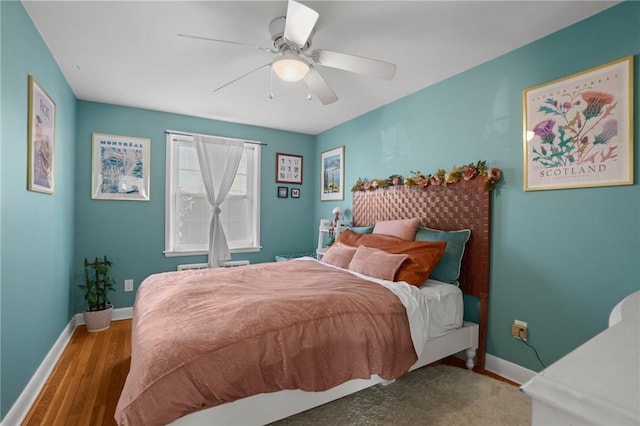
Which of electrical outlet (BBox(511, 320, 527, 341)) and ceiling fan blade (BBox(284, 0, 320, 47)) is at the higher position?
ceiling fan blade (BBox(284, 0, 320, 47))

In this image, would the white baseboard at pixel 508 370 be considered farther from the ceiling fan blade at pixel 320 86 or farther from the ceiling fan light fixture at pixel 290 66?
the ceiling fan light fixture at pixel 290 66

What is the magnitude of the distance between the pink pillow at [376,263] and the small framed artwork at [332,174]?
1.60 meters

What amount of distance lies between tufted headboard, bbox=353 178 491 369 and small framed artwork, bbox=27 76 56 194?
9.87 feet

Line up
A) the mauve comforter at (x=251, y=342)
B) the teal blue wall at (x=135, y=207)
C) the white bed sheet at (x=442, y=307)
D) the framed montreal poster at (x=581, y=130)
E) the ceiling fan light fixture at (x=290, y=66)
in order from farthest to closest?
the teal blue wall at (x=135, y=207), the white bed sheet at (x=442, y=307), the ceiling fan light fixture at (x=290, y=66), the framed montreal poster at (x=581, y=130), the mauve comforter at (x=251, y=342)

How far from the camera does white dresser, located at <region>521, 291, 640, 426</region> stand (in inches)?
14.7

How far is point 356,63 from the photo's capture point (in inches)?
78.1

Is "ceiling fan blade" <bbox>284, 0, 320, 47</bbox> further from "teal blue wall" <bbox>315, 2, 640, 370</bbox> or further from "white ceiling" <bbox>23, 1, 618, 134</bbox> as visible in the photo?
"teal blue wall" <bbox>315, 2, 640, 370</bbox>

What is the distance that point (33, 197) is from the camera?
A: 207 centimetres

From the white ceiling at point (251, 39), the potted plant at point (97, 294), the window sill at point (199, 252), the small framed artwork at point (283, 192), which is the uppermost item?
the white ceiling at point (251, 39)

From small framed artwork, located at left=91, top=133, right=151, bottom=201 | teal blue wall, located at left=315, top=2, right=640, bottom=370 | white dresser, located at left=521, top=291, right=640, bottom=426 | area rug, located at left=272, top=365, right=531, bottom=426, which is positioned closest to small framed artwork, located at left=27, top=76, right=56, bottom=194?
small framed artwork, located at left=91, top=133, right=151, bottom=201

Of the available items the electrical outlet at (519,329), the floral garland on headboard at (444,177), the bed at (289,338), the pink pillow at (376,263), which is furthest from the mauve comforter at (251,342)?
the floral garland on headboard at (444,177)

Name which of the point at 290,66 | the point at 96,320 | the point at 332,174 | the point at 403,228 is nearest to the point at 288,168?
the point at 332,174

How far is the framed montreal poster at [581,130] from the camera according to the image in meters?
1.80

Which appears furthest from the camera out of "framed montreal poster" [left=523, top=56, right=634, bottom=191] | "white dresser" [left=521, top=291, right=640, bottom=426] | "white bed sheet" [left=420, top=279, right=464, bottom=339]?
"white bed sheet" [left=420, top=279, right=464, bottom=339]
